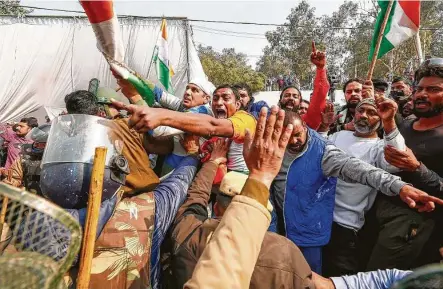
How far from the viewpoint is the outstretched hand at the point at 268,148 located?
1.24 metres

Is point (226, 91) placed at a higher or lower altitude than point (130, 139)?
higher

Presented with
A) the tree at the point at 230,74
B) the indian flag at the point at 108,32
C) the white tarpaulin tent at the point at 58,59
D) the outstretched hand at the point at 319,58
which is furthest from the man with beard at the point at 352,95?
the tree at the point at 230,74

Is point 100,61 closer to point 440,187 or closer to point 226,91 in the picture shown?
point 226,91

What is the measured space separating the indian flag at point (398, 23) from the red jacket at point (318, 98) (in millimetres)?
1055

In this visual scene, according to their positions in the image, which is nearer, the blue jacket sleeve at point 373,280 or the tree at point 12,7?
the blue jacket sleeve at point 373,280

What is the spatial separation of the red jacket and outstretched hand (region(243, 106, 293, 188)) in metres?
2.12

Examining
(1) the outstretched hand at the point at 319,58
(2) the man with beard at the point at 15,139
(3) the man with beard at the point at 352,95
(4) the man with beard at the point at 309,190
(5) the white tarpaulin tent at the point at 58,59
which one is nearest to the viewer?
(4) the man with beard at the point at 309,190

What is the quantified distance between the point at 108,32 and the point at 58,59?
1406 cm

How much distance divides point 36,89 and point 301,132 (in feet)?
46.8

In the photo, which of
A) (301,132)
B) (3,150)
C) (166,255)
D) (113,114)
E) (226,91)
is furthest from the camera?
(3,150)

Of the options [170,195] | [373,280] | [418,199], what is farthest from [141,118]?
[418,199]

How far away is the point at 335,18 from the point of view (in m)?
46.9

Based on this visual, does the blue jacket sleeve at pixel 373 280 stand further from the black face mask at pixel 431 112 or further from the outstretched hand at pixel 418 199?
the black face mask at pixel 431 112

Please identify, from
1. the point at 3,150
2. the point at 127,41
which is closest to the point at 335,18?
the point at 127,41
